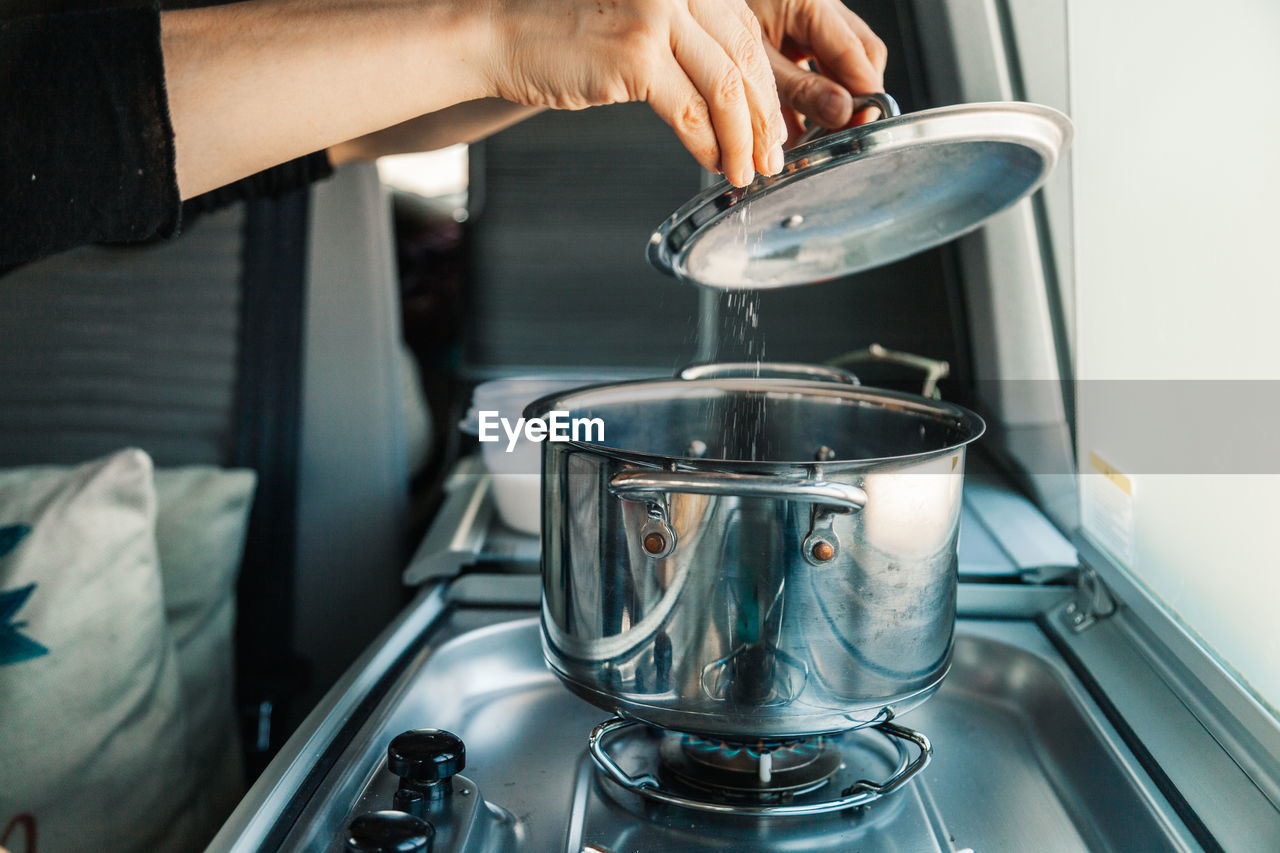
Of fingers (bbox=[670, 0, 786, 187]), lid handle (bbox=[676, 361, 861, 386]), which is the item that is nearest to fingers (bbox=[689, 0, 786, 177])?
fingers (bbox=[670, 0, 786, 187])

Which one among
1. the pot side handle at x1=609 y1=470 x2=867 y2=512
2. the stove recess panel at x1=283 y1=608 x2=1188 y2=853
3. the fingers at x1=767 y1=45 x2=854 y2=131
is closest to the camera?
the pot side handle at x1=609 y1=470 x2=867 y2=512

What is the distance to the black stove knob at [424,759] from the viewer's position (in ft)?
1.93

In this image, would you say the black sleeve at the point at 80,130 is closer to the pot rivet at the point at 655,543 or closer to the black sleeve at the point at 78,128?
the black sleeve at the point at 78,128

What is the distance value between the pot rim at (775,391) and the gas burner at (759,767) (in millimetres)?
205

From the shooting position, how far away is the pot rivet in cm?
54

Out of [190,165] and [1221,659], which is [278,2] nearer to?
[190,165]

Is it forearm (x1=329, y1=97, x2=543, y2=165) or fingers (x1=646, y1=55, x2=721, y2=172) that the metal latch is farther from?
forearm (x1=329, y1=97, x2=543, y2=165)

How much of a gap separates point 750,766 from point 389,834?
0.87ft

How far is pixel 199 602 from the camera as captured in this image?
1.16 metres

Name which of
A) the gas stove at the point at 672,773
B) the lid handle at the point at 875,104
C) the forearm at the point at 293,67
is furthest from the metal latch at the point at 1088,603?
the forearm at the point at 293,67

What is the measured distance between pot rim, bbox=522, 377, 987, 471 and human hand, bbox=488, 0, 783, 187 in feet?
0.61

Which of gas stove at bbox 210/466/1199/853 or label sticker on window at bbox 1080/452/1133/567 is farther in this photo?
label sticker on window at bbox 1080/452/1133/567

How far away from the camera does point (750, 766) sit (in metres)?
0.68

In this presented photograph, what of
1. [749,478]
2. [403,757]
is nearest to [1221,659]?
[749,478]
